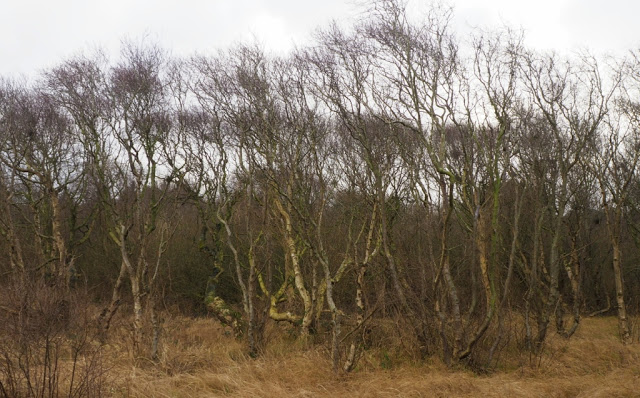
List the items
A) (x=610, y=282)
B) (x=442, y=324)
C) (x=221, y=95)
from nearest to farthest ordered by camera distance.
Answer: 1. (x=442, y=324)
2. (x=221, y=95)
3. (x=610, y=282)

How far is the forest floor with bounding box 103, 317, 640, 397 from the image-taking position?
24.0ft

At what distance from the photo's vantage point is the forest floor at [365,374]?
24.0 ft

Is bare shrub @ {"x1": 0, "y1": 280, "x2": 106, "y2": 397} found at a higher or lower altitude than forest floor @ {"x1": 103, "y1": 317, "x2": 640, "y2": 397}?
higher

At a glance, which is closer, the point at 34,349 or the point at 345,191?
the point at 34,349

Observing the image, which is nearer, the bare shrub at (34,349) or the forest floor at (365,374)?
the bare shrub at (34,349)

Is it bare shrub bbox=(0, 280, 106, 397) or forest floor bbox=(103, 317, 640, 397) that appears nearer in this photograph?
bare shrub bbox=(0, 280, 106, 397)

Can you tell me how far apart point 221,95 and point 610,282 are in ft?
51.7

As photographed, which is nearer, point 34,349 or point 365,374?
point 34,349

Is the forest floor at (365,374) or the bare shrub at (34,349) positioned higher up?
the bare shrub at (34,349)

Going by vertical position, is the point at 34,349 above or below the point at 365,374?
above

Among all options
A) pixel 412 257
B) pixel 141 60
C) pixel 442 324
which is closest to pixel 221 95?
pixel 141 60

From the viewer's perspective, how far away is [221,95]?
36.8ft

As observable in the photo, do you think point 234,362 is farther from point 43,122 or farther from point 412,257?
point 43,122

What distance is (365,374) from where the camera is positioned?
27.8 feet
